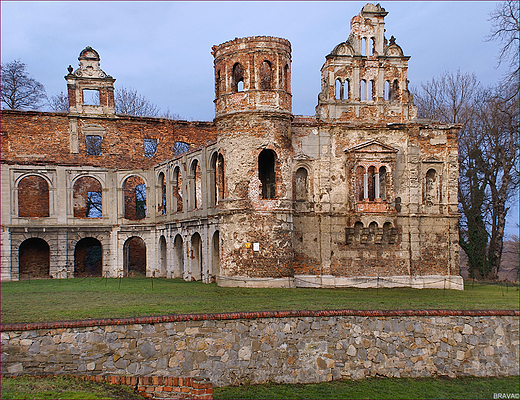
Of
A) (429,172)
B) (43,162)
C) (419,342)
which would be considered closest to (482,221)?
(429,172)

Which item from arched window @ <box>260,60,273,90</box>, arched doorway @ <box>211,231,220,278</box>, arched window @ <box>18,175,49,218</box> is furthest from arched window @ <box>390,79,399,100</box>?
arched window @ <box>18,175,49,218</box>

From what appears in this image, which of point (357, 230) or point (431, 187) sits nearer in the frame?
point (357, 230)

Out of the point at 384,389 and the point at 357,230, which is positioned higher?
the point at 357,230

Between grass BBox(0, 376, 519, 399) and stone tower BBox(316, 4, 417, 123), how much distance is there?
16011 mm

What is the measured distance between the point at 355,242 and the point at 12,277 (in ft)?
65.4

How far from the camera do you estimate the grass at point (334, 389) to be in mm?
13195

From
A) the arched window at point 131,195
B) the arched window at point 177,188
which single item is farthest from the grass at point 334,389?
the arched window at point 131,195

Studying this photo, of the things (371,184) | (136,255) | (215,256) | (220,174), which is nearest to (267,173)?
(220,174)

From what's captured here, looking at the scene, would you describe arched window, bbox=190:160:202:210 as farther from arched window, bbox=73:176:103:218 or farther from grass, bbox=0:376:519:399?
grass, bbox=0:376:519:399

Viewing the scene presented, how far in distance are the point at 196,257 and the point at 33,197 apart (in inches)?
526

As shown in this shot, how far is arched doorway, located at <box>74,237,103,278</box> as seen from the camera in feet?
130

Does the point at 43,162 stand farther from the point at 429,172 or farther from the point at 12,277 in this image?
the point at 429,172

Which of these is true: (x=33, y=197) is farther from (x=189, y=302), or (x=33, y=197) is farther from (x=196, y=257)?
(x=189, y=302)

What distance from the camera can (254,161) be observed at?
87.0ft
